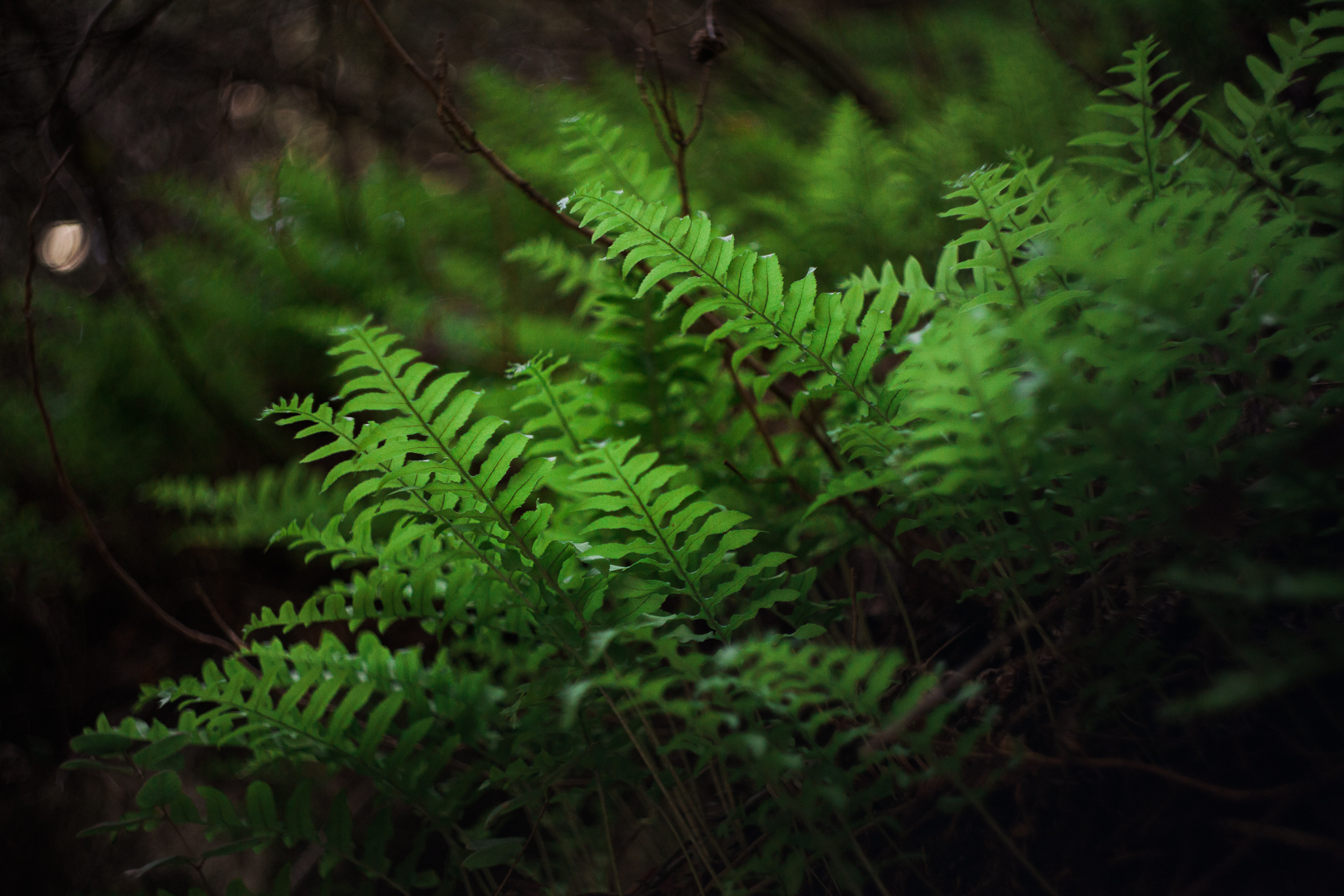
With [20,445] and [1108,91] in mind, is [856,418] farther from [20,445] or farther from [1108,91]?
[20,445]

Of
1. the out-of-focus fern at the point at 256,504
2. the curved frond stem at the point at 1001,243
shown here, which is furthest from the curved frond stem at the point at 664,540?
the out-of-focus fern at the point at 256,504

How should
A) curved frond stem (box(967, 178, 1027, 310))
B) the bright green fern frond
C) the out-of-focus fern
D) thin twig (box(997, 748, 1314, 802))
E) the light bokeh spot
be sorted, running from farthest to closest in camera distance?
the light bokeh spot → the out-of-focus fern → the bright green fern frond → curved frond stem (box(967, 178, 1027, 310)) → thin twig (box(997, 748, 1314, 802))

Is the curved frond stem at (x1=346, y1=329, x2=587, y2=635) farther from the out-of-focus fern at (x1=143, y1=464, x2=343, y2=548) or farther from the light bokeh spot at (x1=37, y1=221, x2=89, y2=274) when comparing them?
the light bokeh spot at (x1=37, y1=221, x2=89, y2=274)

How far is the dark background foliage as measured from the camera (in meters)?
1.90

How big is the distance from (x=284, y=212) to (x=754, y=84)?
1805 millimetres

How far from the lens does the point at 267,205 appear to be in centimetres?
290

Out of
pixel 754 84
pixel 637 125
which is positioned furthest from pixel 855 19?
pixel 637 125

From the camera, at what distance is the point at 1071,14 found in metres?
2.67

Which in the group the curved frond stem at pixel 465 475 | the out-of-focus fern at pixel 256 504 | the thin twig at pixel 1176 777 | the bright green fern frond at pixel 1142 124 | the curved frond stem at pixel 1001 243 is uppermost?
the bright green fern frond at pixel 1142 124

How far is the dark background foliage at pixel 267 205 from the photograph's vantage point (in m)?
1.90

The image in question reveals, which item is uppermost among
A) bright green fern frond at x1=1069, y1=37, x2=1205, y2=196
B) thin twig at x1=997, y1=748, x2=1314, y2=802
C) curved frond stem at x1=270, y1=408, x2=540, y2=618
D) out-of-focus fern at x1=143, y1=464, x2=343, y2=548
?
bright green fern frond at x1=1069, y1=37, x2=1205, y2=196

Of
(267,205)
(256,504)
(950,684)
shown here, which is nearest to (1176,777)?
(950,684)

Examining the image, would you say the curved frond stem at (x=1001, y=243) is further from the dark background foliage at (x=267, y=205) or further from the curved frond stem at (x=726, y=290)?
the dark background foliage at (x=267, y=205)

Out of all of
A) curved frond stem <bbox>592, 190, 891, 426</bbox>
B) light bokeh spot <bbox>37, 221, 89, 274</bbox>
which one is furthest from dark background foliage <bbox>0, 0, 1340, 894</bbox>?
curved frond stem <bbox>592, 190, 891, 426</bbox>
